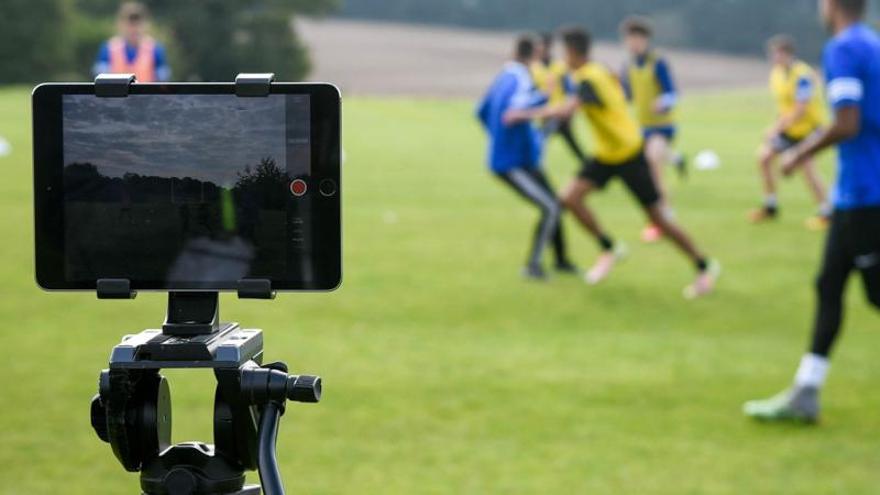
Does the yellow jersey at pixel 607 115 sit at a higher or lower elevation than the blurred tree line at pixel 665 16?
lower

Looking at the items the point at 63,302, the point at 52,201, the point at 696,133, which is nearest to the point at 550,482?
the point at 52,201

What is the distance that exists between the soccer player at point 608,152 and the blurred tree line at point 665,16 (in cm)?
6760

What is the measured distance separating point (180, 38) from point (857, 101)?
158ft

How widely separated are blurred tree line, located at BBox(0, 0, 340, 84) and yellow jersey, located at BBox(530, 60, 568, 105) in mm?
29536

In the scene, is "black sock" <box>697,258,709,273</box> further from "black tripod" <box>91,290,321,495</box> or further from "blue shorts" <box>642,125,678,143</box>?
"black tripod" <box>91,290,321,495</box>

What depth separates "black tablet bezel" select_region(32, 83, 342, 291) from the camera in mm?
2240

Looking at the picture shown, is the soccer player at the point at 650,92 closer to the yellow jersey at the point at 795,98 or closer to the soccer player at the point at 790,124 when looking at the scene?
the soccer player at the point at 790,124

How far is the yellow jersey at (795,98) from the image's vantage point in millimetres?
17594

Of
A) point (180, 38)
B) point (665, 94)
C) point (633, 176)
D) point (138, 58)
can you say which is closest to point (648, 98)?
point (665, 94)

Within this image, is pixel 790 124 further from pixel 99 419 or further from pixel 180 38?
pixel 180 38

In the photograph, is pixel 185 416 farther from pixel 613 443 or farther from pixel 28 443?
pixel 613 443

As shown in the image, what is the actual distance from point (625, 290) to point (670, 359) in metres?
3.06

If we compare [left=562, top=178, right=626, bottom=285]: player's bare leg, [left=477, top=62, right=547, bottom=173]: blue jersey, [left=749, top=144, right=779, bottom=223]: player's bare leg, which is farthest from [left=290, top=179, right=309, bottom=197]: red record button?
[left=749, top=144, right=779, bottom=223]: player's bare leg

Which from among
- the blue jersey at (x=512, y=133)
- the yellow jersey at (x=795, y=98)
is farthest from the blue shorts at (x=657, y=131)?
the blue jersey at (x=512, y=133)
